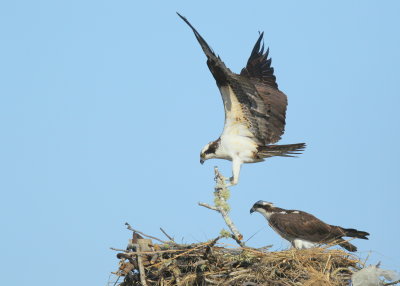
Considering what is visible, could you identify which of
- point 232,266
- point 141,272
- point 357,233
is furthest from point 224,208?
point 357,233

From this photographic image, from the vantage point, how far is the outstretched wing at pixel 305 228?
9406 millimetres

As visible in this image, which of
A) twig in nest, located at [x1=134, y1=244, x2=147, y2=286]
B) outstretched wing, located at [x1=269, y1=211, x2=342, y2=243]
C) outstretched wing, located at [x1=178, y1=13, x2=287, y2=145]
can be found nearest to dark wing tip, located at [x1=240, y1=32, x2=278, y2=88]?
outstretched wing, located at [x1=178, y1=13, x2=287, y2=145]

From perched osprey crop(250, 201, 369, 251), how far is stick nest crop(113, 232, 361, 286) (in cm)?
78

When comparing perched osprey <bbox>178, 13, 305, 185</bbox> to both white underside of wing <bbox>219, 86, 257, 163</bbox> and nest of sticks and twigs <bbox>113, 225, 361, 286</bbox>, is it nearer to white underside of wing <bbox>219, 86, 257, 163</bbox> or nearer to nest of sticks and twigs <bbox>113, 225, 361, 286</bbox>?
white underside of wing <bbox>219, 86, 257, 163</bbox>

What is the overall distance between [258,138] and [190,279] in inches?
127

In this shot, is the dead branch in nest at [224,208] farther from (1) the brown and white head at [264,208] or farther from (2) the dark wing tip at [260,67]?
(2) the dark wing tip at [260,67]

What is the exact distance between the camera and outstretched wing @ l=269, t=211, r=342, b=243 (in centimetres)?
941

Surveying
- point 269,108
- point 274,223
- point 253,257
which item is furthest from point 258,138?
point 253,257

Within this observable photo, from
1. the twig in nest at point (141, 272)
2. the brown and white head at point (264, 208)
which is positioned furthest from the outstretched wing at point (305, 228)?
the twig in nest at point (141, 272)

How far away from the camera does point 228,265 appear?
815 cm

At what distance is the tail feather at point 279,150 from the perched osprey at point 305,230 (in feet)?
2.97

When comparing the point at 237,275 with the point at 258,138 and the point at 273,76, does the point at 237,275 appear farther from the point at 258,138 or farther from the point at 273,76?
the point at 273,76

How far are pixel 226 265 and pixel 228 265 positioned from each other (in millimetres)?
24

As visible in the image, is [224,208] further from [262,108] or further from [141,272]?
[262,108]
